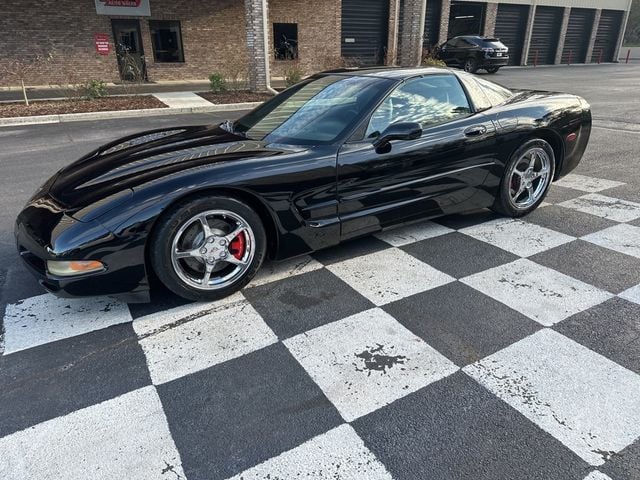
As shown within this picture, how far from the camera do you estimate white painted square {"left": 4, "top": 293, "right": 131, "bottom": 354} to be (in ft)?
8.57

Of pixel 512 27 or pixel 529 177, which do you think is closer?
pixel 529 177

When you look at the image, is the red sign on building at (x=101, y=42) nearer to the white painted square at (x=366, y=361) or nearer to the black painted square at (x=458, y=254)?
the black painted square at (x=458, y=254)

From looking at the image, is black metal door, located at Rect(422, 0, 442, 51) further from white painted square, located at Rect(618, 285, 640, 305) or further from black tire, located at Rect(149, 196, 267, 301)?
black tire, located at Rect(149, 196, 267, 301)

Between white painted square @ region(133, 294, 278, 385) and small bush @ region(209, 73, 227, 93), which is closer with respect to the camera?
white painted square @ region(133, 294, 278, 385)

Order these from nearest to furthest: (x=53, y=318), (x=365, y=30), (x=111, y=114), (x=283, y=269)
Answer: (x=53, y=318) < (x=283, y=269) < (x=111, y=114) < (x=365, y=30)

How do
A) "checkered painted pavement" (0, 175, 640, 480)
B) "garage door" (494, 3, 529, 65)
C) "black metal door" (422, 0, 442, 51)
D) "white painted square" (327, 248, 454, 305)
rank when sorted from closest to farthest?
"checkered painted pavement" (0, 175, 640, 480), "white painted square" (327, 248, 454, 305), "black metal door" (422, 0, 442, 51), "garage door" (494, 3, 529, 65)

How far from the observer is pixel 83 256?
2.50m

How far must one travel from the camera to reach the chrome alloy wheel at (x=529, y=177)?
4.17 m

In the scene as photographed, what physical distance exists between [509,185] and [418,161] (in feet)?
3.85

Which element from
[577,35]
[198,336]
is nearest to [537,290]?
[198,336]

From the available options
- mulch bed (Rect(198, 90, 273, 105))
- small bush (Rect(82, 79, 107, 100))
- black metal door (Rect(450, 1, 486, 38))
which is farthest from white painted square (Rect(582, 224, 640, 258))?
black metal door (Rect(450, 1, 486, 38))

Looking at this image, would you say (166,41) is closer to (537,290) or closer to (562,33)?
(537,290)

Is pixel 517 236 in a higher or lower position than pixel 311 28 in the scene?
lower

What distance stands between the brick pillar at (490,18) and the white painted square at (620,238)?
977 inches
